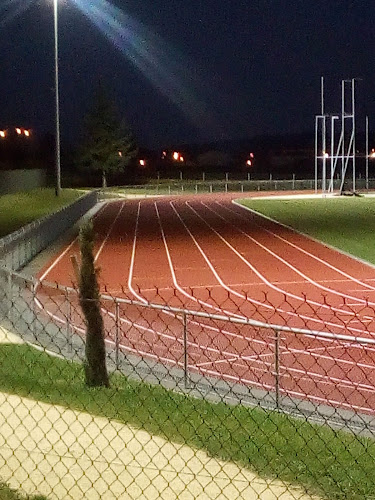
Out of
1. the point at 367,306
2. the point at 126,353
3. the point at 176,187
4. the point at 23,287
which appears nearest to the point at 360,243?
the point at 367,306

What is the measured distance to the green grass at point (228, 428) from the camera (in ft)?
22.3

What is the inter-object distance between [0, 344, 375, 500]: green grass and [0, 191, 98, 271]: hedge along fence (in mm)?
8018

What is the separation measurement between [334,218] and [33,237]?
1978 centimetres

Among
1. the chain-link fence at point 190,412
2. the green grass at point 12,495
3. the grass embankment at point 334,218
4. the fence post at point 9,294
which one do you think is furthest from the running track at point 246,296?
the green grass at point 12,495

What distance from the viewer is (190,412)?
29.3 ft

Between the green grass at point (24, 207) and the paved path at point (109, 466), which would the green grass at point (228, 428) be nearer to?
the paved path at point (109, 466)

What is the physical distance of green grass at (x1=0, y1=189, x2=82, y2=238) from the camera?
3822 centimetres

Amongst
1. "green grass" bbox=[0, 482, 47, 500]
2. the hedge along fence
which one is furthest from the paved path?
the hedge along fence

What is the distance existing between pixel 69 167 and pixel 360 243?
240 ft

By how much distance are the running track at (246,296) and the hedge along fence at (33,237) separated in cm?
88

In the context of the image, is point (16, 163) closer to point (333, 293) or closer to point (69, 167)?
point (69, 167)

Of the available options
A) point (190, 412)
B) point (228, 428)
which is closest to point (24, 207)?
point (190, 412)

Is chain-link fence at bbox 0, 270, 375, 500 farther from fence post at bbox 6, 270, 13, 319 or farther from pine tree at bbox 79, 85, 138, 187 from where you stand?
pine tree at bbox 79, 85, 138, 187

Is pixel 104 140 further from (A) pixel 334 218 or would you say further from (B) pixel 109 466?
(B) pixel 109 466
